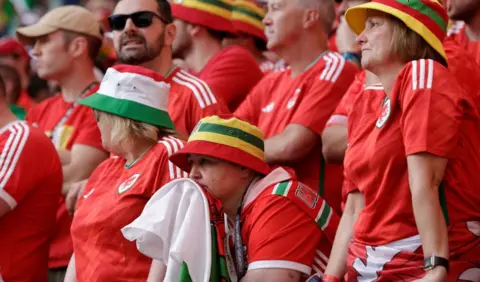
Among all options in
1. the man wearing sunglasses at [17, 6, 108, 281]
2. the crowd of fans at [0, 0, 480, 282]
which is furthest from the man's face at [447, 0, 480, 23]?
the man wearing sunglasses at [17, 6, 108, 281]

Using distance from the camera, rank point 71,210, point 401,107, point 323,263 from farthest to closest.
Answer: point 71,210 → point 323,263 → point 401,107

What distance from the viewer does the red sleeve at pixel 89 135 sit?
6.24m

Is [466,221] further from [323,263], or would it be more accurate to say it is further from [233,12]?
[233,12]

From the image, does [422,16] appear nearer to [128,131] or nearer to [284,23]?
[128,131]

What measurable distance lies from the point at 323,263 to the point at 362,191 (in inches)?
20.7

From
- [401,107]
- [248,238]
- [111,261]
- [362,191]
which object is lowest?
[111,261]

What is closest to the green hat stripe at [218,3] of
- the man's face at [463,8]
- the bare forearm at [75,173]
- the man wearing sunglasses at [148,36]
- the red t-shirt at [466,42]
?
the man wearing sunglasses at [148,36]

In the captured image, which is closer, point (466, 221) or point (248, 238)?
point (466, 221)

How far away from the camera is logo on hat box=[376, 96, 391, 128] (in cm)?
403

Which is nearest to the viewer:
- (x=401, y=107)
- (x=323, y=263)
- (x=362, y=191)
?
(x=401, y=107)

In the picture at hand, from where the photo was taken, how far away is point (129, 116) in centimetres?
500

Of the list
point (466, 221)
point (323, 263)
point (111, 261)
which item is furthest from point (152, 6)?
point (466, 221)

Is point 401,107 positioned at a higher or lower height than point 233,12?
higher

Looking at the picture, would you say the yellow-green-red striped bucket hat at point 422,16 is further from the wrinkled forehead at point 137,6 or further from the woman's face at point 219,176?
the wrinkled forehead at point 137,6
